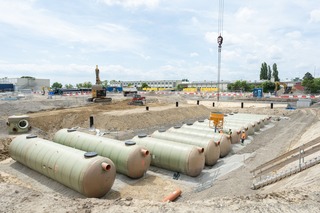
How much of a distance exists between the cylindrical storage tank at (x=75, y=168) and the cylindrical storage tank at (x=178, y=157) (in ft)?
15.1

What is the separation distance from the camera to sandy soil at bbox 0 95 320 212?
8.38 meters

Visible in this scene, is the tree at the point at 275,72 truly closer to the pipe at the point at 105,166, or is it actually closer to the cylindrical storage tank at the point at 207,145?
the cylindrical storage tank at the point at 207,145

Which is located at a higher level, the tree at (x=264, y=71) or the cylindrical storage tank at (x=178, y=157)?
the tree at (x=264, y=71)

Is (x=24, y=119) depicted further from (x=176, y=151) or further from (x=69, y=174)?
(x=176, y=151)

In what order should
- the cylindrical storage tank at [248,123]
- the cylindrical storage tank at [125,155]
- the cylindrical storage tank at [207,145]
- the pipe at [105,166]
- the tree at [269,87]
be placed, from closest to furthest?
the pipe at [105,166], the cylindrical storage tank at [125,155], the cylindrical storage tank at [207,145], the cylindrical storage tank at [248,123], the tree at [269,87]

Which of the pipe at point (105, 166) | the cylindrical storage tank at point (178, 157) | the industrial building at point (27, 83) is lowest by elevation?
the cylindrical storage tank at point (178, 157)

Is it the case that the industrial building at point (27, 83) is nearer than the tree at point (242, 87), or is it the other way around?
the tree at point (242, 87)

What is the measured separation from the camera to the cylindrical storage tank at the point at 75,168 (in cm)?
1186

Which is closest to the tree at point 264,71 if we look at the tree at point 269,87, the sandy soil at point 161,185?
the tree at point 269,87

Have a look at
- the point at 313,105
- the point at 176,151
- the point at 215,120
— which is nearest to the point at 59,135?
the point at 176,151

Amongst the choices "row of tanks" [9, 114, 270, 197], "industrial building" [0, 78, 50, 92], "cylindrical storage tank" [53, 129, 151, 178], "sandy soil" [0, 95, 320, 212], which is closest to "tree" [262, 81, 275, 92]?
"sandy soil" [0, 95, 320, 212]

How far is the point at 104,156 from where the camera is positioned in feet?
52.1

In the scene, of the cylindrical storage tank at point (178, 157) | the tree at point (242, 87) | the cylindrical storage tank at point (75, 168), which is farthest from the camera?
the tree at point (242, 87)

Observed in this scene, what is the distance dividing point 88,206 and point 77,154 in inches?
198
